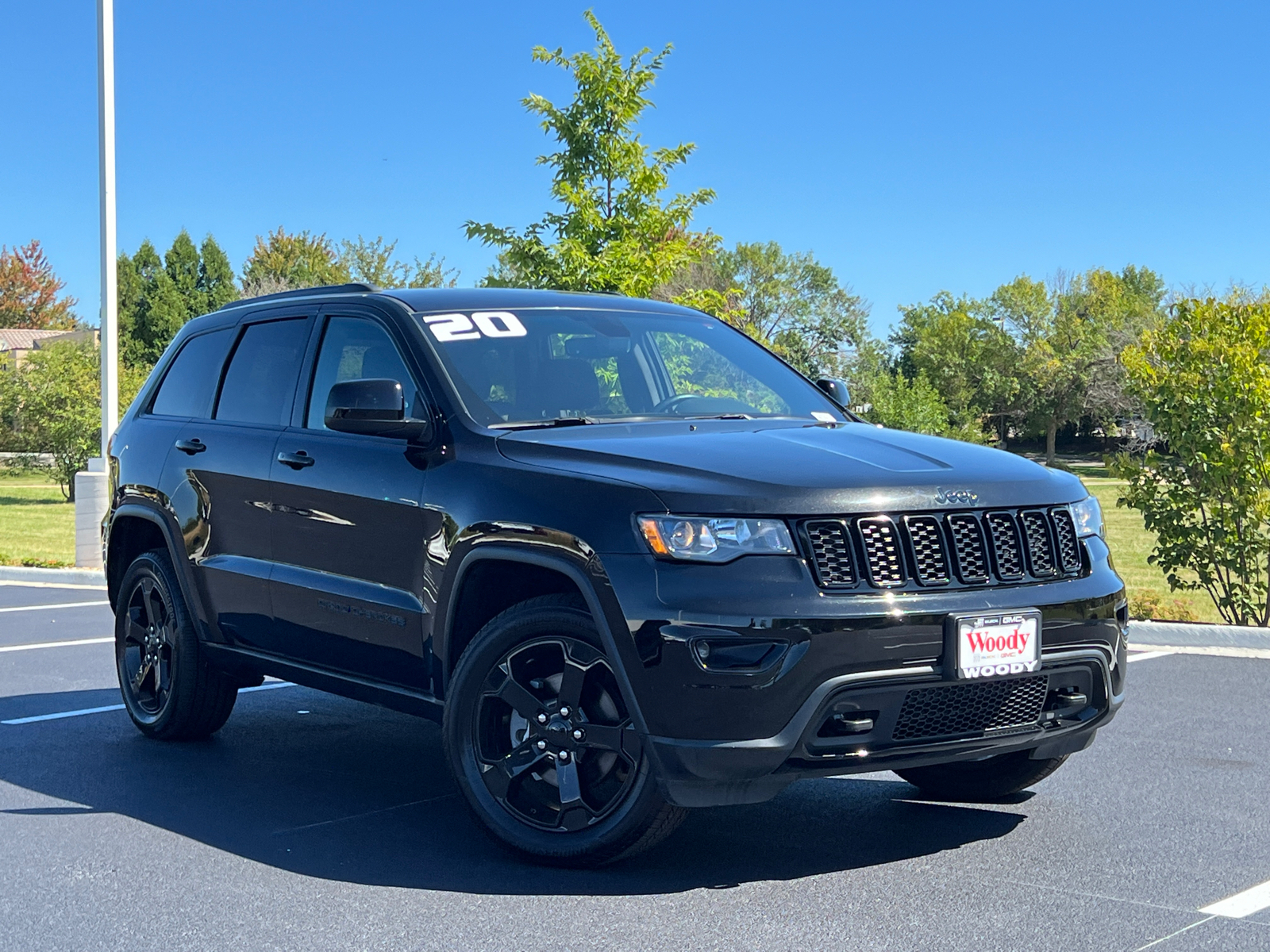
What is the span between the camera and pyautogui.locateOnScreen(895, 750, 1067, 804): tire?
5371mm

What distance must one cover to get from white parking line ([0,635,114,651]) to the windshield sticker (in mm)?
5825

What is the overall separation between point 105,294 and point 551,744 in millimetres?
13434

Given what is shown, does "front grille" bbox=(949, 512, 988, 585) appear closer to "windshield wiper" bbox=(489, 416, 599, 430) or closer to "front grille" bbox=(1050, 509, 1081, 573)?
"front grille" bbox=(1050, 509, 1081, 573)

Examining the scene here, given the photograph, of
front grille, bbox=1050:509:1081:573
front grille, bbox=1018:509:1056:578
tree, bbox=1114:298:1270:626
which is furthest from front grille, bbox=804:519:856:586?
tree, bbox=1114:298:1270:626

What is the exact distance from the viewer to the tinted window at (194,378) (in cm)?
674

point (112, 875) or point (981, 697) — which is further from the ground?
point (981, 697)

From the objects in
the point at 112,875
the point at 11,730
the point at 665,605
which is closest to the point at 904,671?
the point at 665,605

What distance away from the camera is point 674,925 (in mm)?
4180

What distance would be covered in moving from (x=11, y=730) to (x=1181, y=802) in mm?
5295

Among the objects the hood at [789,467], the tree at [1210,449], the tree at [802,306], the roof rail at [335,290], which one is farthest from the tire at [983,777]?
the tree at [802,306]

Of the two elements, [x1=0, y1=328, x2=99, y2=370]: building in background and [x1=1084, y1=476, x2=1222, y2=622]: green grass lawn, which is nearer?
[x1=1084, y1=476, x2=1222, y2=622]: green grass lawn

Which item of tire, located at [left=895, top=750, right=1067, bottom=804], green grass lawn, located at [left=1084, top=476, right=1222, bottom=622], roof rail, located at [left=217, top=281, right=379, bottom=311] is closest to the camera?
tire, located at [left=895, top=750, right=1067, bottom=804]

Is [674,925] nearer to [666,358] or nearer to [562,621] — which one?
[562,621]

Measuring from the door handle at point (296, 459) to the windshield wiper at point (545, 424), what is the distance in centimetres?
95
